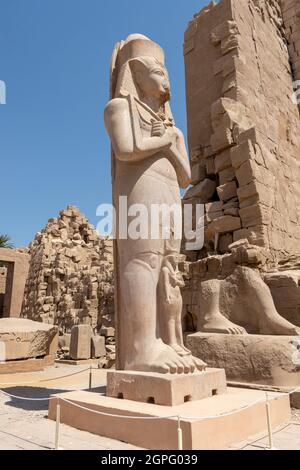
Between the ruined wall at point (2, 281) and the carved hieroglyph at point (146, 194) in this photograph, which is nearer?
the carved hieroglyph at point (146, 194)

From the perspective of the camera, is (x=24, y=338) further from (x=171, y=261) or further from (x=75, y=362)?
(x=171, y=261)

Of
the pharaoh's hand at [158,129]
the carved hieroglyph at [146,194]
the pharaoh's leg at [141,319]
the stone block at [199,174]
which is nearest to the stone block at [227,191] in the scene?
the stone block at [199,174]

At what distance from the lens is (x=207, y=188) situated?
754 centimetres

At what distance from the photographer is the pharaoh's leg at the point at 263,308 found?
3.79 m

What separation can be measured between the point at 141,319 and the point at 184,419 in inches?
40.7

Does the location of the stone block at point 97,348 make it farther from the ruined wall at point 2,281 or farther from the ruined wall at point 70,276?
the ruined wall at point 2,281

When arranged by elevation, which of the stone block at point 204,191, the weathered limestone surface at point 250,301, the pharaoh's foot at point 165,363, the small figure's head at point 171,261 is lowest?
the pharaoh's foot at point 165,363

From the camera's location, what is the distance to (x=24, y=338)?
8.00m

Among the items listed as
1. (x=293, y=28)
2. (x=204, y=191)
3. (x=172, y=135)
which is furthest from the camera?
(x=293, y=28)

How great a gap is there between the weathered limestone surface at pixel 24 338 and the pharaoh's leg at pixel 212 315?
16.6 ft

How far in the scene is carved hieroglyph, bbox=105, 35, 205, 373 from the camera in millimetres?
3002

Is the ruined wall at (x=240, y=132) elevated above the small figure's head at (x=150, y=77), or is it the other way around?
the ruined wall at (x=240, y=132)

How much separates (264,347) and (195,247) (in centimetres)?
383

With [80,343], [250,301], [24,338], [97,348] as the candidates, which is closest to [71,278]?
[97,348]
